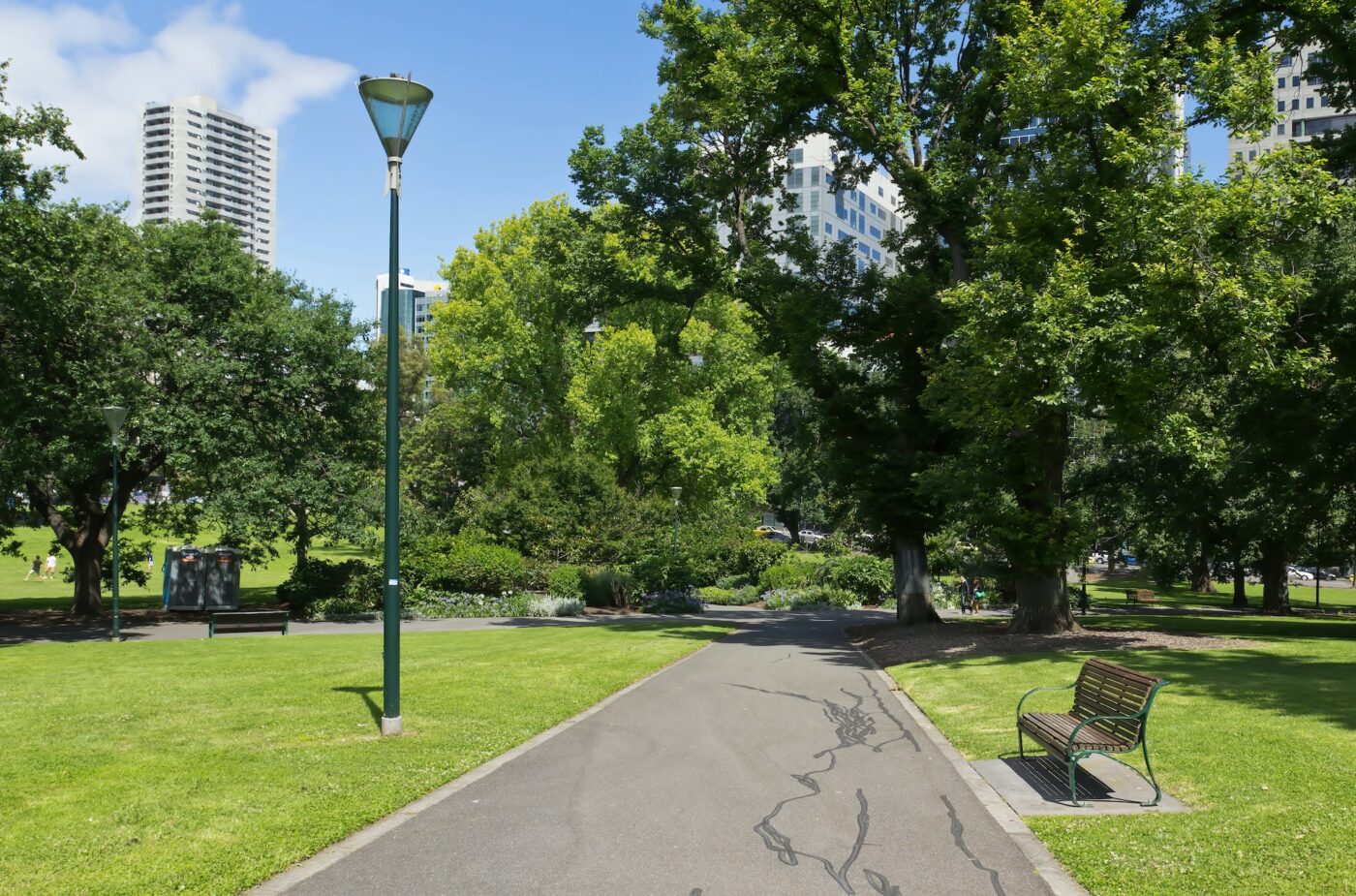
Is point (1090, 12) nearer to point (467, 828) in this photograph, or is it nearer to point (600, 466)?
point (467, 828)

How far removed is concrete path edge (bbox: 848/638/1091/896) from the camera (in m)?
5.52

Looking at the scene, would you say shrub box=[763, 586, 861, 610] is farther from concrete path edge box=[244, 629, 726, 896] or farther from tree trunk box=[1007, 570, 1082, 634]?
concrete path edge box=[244, 629, 726, 896]

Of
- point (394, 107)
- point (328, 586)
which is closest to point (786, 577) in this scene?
point (328, 586)

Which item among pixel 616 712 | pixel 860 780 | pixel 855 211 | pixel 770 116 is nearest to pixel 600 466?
pixel 770 116

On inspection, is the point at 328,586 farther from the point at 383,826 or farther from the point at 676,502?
the point at 383,826

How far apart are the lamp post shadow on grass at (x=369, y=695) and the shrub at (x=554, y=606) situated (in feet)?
62.9

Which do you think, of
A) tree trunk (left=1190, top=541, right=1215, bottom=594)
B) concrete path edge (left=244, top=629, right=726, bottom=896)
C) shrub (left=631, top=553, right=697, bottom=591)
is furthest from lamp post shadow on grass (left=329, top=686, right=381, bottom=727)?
tree trunk (left=1190, top=541, right=1215, bottom=594)

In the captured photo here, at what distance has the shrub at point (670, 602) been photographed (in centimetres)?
3588

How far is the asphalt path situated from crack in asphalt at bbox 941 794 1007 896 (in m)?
0.01

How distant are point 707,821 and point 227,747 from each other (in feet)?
15.9

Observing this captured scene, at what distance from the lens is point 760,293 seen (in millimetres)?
24766

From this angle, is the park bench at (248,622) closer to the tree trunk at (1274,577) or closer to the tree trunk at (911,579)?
the tree trunk at (911,579)

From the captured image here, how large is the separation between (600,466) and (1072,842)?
34.0 meters

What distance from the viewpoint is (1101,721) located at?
7.54m
